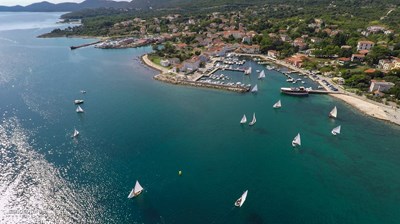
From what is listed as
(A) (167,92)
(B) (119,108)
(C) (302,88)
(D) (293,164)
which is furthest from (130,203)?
(C) (302,88)

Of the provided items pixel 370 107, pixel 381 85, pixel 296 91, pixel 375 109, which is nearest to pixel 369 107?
pixel 370 107

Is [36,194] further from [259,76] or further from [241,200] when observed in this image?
[259,76]

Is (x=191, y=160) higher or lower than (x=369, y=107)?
lower

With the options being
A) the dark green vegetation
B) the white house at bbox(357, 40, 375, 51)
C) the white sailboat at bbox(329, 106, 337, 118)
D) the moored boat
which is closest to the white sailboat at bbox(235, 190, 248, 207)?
the white sailboat at bbox(329, 106, 337, 118)

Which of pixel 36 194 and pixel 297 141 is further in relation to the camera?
pixel 297 141

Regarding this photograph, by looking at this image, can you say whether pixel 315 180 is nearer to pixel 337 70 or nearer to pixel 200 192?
pixel 200 192

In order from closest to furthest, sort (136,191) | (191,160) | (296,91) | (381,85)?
1. (136,191)
2. (191,160)
3. (381,85)
4. (296,91)

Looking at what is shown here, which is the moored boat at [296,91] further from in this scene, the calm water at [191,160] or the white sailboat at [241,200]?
the white sailboat at [241,200]
